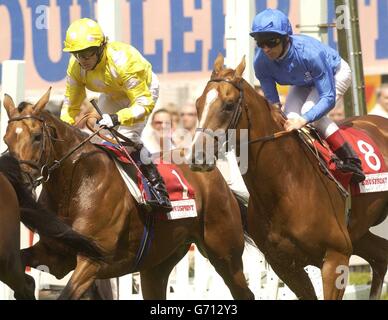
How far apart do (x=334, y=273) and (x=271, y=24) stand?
1.58 meters

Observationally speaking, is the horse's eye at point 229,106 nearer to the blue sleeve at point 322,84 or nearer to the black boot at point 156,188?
the blue sleeve at point 322,84

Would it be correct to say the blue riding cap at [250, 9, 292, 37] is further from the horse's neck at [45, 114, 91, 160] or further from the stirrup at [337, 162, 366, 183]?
the horse's neck at [45, 114, 91, 160]

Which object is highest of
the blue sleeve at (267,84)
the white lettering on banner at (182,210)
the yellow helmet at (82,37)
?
the yellow helmet at (82,37)

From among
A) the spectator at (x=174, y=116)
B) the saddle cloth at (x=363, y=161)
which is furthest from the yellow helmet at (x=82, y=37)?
the spectator at (x=174, y=116)

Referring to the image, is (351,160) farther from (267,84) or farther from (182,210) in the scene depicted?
(182,210)

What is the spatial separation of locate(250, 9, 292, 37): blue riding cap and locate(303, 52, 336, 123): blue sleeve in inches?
12.2

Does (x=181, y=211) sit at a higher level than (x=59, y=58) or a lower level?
lower

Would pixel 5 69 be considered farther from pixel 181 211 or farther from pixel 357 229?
pixel 357 229

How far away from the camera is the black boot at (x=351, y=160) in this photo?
7.31 metres

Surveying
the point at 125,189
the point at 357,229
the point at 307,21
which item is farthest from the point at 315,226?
the point at 307,21

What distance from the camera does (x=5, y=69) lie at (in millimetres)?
8781

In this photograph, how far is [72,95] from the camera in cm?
765

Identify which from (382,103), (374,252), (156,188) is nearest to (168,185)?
(156,188)
